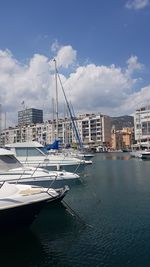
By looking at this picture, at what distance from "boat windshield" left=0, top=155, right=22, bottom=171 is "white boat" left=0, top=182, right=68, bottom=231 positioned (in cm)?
839

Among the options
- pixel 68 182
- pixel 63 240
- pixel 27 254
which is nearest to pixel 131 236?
pixel 63 240

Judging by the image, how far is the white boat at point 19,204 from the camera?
1527cm

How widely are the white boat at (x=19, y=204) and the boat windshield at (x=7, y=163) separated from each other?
27.5ft

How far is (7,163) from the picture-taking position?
26.0m

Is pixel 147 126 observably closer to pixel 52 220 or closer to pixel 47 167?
pixel 47 167

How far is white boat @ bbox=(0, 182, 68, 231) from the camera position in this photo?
15.3 meters

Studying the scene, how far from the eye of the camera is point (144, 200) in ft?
83.5

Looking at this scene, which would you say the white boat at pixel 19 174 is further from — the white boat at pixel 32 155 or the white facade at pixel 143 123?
the white facade at pixel 143 123

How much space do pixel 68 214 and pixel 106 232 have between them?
4.53m

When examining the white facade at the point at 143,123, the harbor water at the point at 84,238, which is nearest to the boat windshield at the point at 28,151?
the harbor water at the point at 84,238

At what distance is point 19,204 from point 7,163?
434 inches

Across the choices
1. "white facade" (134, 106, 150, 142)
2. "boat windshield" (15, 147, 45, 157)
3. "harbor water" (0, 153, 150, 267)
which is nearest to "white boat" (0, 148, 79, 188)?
"harbor water" (0, 153, 150, 267)

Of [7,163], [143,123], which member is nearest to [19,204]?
[7,163]

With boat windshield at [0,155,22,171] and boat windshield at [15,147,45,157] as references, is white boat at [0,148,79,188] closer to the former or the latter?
boat windshield at [0,155,22,171]
